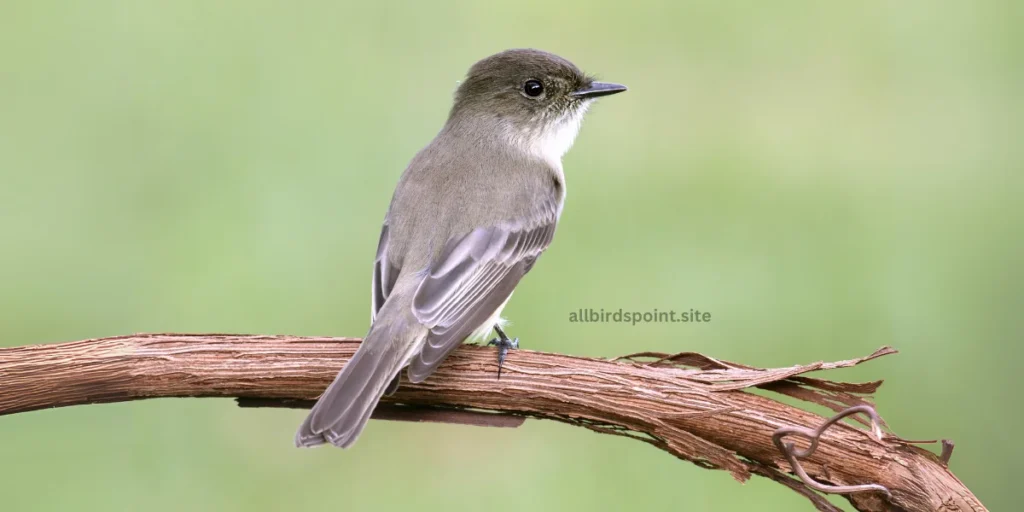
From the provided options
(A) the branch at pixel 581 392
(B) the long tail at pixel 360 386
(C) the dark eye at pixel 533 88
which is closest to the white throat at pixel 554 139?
(C) the dark eye at pixel 533 88

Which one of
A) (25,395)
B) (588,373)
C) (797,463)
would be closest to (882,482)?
(797,463)

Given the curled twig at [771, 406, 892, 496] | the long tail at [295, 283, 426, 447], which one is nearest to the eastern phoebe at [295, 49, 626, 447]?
the long tail at [295, 283, 426, 447]

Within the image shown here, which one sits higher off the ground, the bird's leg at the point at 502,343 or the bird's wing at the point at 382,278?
the bird's wing at the point at 382,278

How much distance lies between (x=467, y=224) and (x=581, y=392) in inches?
31.5

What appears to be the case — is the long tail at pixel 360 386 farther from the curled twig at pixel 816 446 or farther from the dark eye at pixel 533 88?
the dark eye at pixel 533 88

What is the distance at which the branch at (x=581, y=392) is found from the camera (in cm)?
168

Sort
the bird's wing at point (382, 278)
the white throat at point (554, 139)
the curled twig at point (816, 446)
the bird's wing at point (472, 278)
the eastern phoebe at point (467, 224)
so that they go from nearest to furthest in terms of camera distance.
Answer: the curled twig at point (816, 446)
the eastern phoebe at point (467, 224)
the bird's wing at point (472, 278)
the bird's wing at point (382, 278)
the white throat at point (554, 139)

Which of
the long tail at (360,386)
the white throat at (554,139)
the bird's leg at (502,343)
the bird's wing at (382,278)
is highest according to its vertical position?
the white throat at (554,139)

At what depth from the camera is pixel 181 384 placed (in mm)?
1846

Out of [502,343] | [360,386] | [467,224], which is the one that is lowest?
[360,386]

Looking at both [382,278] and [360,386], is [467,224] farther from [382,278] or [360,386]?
[360,386]

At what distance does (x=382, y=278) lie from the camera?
2.40 m

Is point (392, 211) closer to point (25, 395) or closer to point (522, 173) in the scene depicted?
point (522, 173)

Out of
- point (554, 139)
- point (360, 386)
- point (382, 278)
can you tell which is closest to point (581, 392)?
point (360, 386)
